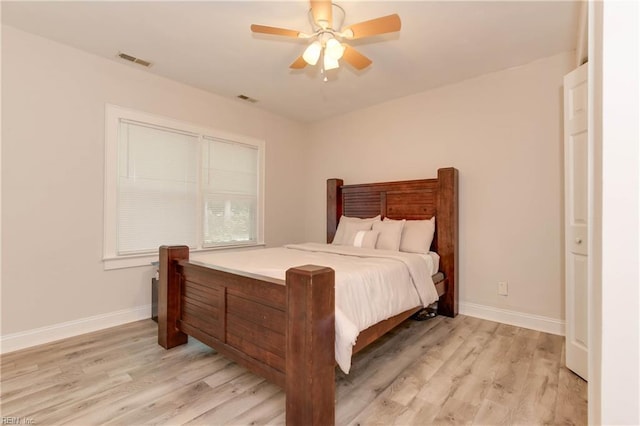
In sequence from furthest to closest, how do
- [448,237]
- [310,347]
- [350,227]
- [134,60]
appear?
[350,227] → [448,237] → [134,60] → [310,347]

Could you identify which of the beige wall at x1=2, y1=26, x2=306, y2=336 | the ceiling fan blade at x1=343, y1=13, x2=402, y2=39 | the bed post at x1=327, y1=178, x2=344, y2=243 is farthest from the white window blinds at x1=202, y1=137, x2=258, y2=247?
the ceiling fan blade at x1=343, y1=13, x2=402, y2=39

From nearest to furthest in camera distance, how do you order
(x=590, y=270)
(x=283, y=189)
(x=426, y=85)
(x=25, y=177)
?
(x=590, y=270) < (x=25, y=177) < (x=426, y=85) < (x=283, y=189)

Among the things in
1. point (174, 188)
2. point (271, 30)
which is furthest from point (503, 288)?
point (174, 188)

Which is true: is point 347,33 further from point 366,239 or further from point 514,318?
point 514,318

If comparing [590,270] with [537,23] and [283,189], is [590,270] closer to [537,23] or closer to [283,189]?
[537,23]

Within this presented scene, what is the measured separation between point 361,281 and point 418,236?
1552mm

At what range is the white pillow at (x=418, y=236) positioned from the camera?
10.5 feet

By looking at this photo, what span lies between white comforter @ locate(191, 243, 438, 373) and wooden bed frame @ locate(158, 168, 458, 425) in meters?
0.10

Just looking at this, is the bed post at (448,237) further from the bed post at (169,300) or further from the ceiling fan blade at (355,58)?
the bed post at (169,300)

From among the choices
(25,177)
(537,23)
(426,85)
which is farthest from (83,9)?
(537,23)

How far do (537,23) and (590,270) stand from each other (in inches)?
85.1

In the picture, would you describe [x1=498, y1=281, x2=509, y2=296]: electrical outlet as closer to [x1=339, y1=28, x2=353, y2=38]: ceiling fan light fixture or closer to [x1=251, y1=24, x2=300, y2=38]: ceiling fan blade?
[x1=339, y1=28, x2=353, y2=38]: ceiling fan light fixture

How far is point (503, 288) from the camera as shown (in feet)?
10.1

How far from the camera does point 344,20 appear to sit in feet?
7.59
